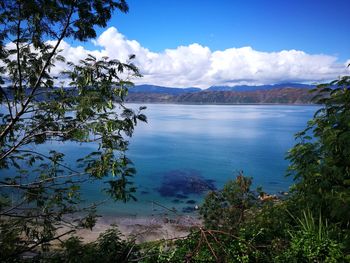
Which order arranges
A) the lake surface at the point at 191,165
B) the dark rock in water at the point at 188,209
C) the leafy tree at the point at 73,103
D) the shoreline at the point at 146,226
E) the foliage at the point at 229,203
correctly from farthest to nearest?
the lake surface at the point at 191,165, the dark rock in water at the point at 188,209, the shoreline at the point at 146,226, the foliage at the point at 229,203, the leafy tree at the point at 73,103

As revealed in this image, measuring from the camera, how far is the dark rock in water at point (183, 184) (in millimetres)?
23562

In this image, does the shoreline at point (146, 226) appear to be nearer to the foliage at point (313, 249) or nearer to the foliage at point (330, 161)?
the foliage at point (330, 161)

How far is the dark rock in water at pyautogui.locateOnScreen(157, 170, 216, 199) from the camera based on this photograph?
77.3ft

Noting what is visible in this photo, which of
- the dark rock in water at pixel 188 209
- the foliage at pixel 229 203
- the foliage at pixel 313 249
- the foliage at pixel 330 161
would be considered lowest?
the dark rock in water at pixel 188 209

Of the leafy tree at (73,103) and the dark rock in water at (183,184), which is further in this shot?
the dark rock in water at (183,184)

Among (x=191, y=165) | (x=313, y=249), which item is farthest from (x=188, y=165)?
(x=313, y=249)

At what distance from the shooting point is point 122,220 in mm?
18234

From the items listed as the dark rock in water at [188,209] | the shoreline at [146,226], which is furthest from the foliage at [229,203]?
the dark rock in water at [188,209]

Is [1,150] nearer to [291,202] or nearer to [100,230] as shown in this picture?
[291,202]

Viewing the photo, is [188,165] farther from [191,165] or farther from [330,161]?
[330,161]

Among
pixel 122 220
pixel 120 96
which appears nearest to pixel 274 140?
pixel 122 220

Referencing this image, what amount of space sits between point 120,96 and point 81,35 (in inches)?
59.0

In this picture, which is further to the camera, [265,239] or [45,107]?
[265,239]

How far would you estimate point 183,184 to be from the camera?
86.6 feet
